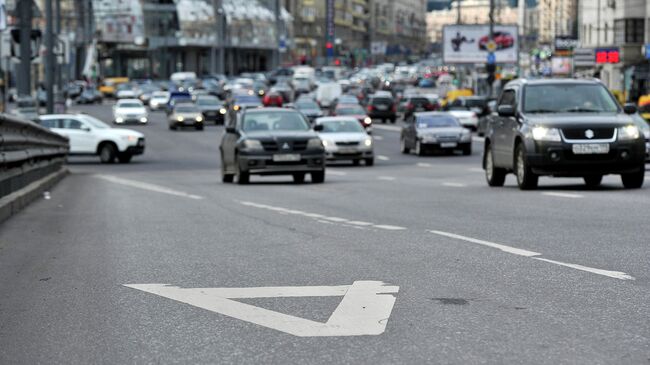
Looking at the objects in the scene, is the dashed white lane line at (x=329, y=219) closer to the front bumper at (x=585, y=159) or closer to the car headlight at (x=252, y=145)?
the front bumper at (x=585, y=159)

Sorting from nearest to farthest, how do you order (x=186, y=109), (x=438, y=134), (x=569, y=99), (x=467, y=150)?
1. (x=569, y=99)
2. (x=438, y=134)
3. (x=467, y=150)
4. (x=186, y=109)

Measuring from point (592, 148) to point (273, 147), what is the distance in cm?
835

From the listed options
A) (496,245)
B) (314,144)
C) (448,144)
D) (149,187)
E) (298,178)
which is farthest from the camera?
(448,144)

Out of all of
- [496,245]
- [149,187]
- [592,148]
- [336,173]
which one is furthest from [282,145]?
[496,245]

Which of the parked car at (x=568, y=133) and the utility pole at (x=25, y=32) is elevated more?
the utility pole at (x=25, y=32)

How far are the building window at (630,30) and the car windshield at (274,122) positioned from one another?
61.1 meters

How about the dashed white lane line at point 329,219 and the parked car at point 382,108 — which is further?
the parked car at point 382,108

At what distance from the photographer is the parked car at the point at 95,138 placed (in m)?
45.7

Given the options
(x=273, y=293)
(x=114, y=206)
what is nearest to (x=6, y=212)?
(x=114, y=206)

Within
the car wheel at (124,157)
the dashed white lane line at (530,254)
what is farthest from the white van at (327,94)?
the dashed white lane line at (530,254)

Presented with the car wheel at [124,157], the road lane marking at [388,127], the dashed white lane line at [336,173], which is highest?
the dashed white lane line at [336,173]

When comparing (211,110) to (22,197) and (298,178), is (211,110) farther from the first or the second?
(22,197)

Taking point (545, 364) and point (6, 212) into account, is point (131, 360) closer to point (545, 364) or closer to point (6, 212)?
point (545, 364)

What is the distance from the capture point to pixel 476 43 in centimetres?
10244
